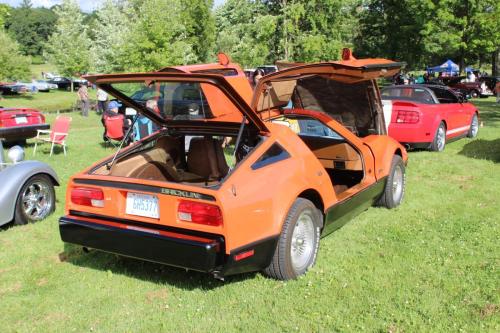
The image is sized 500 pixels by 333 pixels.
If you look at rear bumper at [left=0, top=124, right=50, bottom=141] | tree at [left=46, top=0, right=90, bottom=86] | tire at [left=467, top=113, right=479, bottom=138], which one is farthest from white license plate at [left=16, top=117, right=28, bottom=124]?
tree at [left=46, top=0, right=90, bottom=86]

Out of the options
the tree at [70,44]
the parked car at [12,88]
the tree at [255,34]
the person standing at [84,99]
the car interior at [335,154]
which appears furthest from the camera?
the tree at [70,44]

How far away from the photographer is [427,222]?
601 centimetres

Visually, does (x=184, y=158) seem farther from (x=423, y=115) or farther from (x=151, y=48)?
(x=151, y=48)

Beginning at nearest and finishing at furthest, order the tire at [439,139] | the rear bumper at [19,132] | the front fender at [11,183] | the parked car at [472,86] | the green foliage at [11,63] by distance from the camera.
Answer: the front fender at [11,183] → the tire at [439,139] → the rear bumper at [19,132] → the parked car at [472,86] → the green foliage at [11,63]

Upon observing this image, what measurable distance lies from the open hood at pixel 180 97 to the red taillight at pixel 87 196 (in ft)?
3.13

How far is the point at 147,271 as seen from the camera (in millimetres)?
4754

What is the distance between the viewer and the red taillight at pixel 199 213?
12.3 ft

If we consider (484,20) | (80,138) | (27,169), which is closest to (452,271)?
(27,169)

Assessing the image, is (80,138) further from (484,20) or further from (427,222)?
(484,20)

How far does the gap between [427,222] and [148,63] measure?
1788 centimetres

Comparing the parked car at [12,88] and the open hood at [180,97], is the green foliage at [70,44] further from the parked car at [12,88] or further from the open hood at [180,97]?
the open hood at [180,97]

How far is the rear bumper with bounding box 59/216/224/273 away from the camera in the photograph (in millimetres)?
3719

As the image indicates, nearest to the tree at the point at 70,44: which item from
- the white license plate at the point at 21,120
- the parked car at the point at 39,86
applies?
the parked car at the point at 39,86

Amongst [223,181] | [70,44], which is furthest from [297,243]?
[70,44]
